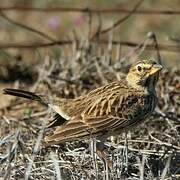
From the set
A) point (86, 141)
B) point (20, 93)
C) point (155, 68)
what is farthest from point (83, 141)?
point (155, 68)

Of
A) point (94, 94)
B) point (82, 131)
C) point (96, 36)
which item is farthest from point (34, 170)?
point (96, 36)

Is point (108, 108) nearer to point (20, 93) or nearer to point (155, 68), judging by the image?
point (155, 68)

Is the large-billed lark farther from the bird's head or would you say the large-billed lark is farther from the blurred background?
the blurred background

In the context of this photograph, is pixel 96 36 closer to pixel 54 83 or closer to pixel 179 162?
pixel 54 83

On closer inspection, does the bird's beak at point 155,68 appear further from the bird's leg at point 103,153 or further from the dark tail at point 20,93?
the dark tail at point 20,93

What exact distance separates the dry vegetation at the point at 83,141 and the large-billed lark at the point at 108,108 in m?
0.13

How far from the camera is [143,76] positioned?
18.8ft

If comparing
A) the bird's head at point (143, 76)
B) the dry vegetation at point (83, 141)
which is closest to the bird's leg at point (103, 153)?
the dry vegetation at point (83, 141)

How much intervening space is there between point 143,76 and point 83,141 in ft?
2.23

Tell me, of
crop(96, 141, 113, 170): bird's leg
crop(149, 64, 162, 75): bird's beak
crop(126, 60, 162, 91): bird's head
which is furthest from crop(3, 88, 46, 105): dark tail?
crop(149, 64, 162, 75): bird's beak

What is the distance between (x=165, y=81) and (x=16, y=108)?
4.61 ft

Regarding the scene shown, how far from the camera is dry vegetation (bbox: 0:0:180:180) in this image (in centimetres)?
500

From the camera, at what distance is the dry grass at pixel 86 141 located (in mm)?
4984

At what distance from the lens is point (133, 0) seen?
38.1 feet
